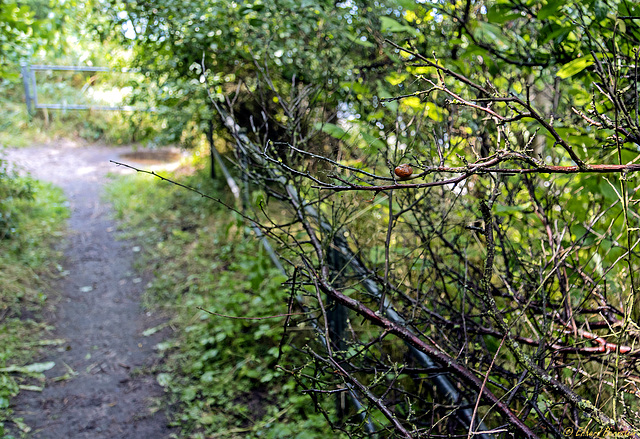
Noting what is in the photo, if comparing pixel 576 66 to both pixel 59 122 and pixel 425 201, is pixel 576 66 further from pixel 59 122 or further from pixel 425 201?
pixel 59 122

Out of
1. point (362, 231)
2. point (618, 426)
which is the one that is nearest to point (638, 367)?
point (618, 426)

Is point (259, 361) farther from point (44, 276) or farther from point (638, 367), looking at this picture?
point (44, 276)

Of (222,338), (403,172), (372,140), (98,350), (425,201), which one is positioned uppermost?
(403,172)

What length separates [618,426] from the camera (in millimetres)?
1058

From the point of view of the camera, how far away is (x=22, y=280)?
470 cm

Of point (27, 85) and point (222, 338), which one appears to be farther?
point (27, 85)

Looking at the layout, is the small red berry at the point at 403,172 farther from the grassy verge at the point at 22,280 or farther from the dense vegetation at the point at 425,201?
the grassy verge at the point at 22,280

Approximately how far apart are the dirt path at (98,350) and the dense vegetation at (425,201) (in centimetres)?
34

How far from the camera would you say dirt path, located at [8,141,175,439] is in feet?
10.4

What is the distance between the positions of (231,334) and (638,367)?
2859 mm

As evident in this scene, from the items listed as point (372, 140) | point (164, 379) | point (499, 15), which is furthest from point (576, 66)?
point (164, 379)

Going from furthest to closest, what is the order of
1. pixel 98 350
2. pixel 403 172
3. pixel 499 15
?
pixel 98 350 → pixel 499 15 → pixel 403 172

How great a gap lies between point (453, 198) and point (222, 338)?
7.31 feet

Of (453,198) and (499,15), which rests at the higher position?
(499,15)
